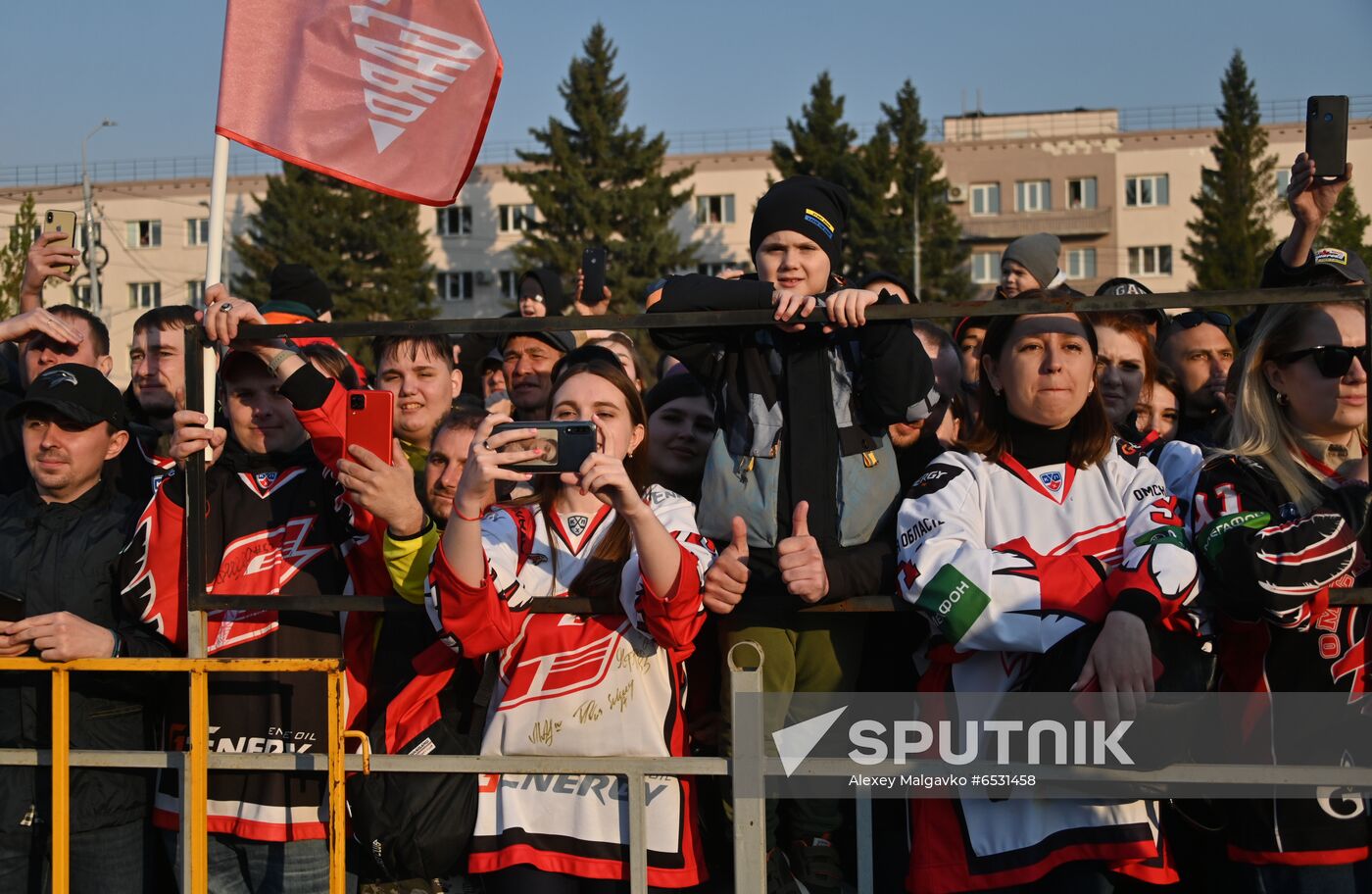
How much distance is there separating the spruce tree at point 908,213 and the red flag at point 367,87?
5099 centimetres

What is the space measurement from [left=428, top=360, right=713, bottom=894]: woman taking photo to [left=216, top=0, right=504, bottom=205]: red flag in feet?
3.77

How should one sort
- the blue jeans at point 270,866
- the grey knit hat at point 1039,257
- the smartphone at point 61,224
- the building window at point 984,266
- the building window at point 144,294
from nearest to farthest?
1. the blue jeans at point 270,866
2. the smartphone at point 61,224
3. the grey knit hat at point 1039,257
4. the building window at point 984,266
5. the building window at point 144,294

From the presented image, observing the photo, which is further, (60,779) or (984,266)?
(984,266)

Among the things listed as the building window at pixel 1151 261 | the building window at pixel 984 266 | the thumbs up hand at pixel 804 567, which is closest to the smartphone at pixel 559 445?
the thumbs up hand at pixel 804 567

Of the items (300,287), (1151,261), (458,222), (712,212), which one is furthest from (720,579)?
(1151,261)

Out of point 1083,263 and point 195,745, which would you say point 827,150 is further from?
point 195,745

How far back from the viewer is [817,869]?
3695 mm

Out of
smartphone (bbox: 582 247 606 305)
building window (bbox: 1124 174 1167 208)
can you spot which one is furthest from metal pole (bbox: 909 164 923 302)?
smartphone (bbox: 582 247 606 305)

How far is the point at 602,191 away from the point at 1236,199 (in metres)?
26.7

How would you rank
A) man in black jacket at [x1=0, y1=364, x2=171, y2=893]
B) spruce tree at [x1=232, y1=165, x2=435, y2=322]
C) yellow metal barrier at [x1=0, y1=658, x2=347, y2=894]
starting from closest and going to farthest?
1. yellow metal barrier at [x1=0, y1=658, x2=347, y2=894]
2. man in black jacket at [x1=0, y1=364, x2=171, y2=893]
3. spruce tree at [x1=232, y1=165, x2=435, y2=322]

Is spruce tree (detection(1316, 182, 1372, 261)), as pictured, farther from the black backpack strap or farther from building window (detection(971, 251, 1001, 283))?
building window (detection(971, 251, 1001, 283))

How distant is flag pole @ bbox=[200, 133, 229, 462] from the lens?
3666mm

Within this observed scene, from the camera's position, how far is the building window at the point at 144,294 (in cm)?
6725

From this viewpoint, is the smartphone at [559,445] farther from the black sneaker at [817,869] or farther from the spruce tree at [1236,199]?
the spruce tree at [1236,199]
